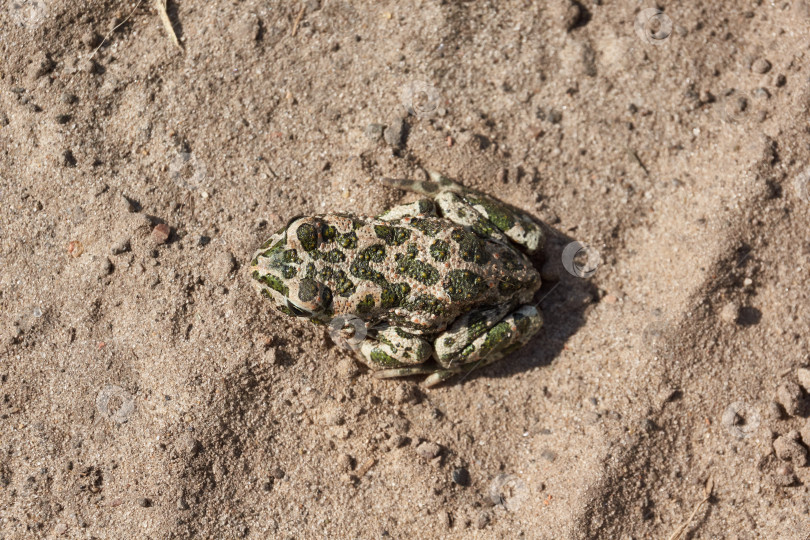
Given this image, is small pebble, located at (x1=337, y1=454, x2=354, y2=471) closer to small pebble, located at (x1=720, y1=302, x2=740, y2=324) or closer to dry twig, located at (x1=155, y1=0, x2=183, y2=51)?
small pebble, located at (x1=720, y1=302, x2=740, y2=324)

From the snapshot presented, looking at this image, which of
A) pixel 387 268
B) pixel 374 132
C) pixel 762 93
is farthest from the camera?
pixel 762 93

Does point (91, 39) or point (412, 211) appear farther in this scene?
point (91, 39)

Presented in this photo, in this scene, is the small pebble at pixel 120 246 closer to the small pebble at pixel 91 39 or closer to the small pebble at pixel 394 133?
the small pebble at pixel 91 39

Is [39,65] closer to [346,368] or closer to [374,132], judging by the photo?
[374,132]

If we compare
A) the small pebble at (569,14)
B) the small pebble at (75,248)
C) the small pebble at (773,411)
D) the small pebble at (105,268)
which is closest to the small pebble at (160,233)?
the small pebble at (105,268)

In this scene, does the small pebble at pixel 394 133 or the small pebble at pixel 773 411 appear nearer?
the small pebble at pixel 773 411

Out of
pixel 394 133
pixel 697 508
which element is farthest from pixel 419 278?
pixel 697 508

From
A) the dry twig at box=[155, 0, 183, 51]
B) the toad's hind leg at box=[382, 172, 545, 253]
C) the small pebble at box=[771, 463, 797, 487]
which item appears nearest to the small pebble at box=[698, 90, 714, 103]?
the toad's hind leg at box=[382, 172, 545, 253]
